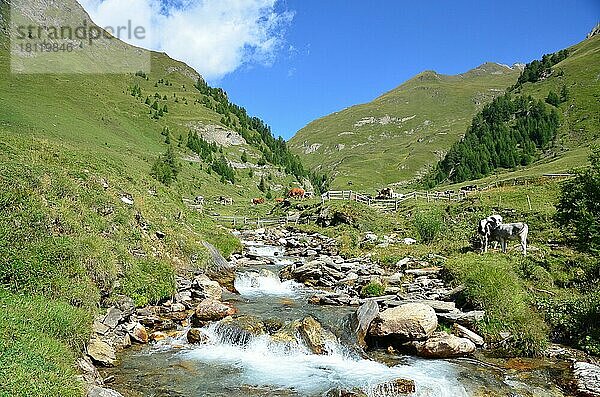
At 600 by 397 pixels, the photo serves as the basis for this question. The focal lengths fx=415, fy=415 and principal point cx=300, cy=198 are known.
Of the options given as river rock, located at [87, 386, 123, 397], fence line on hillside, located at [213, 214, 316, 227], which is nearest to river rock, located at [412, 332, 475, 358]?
river rock, located at [87, 386, 123, 397]

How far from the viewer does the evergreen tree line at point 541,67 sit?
520 feet

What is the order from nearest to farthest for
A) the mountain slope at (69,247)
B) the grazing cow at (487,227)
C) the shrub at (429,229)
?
the mountain slope at (69,247), the grazing cow at (487,227), the shrub at (429,229)

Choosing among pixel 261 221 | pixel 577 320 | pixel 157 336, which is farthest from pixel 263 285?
pixel 261 221

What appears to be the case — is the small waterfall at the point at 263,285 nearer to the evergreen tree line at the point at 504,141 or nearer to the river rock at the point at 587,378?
the river rock at the point at 587,378

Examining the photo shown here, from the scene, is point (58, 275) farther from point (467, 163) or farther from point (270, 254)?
point (467, 163)

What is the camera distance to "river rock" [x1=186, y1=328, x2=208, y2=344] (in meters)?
16.1

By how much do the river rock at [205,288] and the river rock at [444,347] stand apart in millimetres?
11064

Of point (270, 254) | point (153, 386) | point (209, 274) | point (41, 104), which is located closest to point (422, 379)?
point (153, 386)

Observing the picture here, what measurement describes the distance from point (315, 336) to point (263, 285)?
1084 centimetres

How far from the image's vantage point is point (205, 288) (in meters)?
22.3

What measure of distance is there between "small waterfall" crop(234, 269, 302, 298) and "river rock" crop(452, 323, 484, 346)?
32.0 feet

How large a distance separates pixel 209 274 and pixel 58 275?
11921 millimetres

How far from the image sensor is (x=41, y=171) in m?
20.1

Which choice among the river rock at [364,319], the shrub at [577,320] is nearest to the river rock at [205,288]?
the river rock at [364,319]
